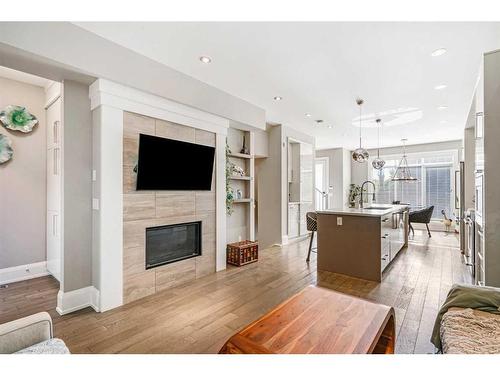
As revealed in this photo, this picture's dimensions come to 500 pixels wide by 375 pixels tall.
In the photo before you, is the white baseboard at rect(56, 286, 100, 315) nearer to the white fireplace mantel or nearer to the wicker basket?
the white fireplace mantel

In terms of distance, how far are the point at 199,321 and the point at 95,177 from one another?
1.86 metres

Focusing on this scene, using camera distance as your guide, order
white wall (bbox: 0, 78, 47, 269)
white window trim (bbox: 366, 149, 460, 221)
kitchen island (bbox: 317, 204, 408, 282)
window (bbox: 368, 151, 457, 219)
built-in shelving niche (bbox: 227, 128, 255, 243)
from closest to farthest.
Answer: white wall (bbox: 0, 78, 47, 269) → kitchen island (bbox: 317, 204, 408, 282) → built-in shelving niche (bbox: 227, 128, 255, 243) → white window trim (bbox: 366, 149, 460, 221) → window (bbox: 368, 151, 457, 219)

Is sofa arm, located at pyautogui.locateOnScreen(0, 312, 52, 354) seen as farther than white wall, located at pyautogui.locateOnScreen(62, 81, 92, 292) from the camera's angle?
No

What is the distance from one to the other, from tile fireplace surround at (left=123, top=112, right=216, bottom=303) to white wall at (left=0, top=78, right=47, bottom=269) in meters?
1.84

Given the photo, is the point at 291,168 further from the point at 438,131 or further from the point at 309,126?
the point at 438,131

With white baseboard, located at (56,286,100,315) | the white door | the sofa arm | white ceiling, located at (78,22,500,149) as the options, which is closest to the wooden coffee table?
the sofa arm

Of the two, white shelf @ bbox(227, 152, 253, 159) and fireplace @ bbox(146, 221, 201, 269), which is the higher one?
white shelf @ bbox(227, 152, 253, 159)

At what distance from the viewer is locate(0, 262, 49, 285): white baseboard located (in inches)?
130

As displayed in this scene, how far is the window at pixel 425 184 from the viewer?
7.77 meters

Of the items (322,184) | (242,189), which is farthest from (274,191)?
(322,184)
